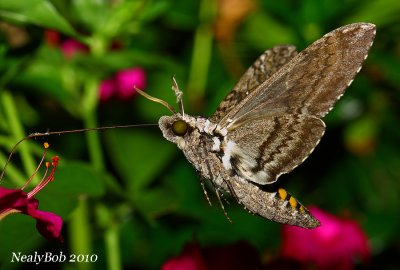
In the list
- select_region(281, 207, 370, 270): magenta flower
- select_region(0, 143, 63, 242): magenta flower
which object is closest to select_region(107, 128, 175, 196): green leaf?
select_region(281, 207, 370, 270): magenta flower

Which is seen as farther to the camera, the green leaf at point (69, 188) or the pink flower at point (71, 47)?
the pink flower at point (71, 47)

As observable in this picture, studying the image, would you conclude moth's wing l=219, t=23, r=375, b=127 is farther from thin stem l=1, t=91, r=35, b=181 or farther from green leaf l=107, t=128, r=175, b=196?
green leaf l=107, t=128, r=175, b=196

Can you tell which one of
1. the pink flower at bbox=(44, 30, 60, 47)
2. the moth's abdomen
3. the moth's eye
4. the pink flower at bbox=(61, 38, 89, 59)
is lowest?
the moth's abdomen

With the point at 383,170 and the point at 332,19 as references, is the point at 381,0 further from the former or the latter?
the point at 383,170

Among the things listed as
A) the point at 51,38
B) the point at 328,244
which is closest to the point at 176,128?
the point at 51,38

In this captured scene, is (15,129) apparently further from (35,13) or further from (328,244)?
(328,244)

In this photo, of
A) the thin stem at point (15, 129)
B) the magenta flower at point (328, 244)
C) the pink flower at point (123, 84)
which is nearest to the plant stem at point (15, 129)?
the thin stem at point (15, 129)

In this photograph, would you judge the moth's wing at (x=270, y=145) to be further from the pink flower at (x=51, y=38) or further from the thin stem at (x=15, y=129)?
the pink flower at (x=51, y=38)
